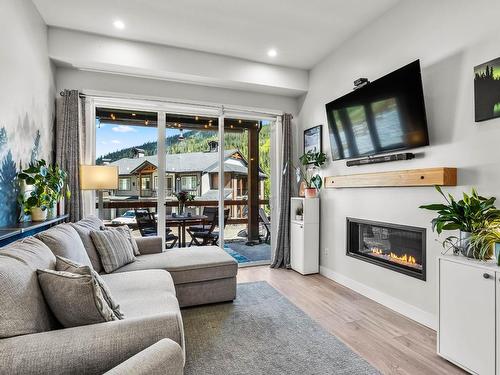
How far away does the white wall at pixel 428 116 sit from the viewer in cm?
223

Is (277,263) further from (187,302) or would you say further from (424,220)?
(424,220)

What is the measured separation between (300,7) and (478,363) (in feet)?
10.9

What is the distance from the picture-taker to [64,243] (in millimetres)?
1983

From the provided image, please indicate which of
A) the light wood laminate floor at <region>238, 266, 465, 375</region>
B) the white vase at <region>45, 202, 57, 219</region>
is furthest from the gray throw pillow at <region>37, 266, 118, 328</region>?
the light wood laminate floor at <region>238, 266, 465, 375</region>

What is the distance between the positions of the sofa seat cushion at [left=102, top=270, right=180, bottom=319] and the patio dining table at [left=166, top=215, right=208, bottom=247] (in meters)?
1.66

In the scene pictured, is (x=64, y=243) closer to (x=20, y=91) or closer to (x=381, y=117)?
(x=20, y=91)

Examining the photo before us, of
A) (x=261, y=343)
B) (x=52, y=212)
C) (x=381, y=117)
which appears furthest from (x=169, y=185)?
(x=381, y=117)

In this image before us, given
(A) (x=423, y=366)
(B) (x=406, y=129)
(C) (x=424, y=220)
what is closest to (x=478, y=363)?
(A) (x=423, y=366)

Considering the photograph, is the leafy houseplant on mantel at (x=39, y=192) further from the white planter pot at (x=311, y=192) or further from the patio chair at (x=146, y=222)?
the white planter pot at (x=311, y=192)

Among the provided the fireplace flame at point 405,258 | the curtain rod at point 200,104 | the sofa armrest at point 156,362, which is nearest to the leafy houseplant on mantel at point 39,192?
the curtain rod at point 200,104

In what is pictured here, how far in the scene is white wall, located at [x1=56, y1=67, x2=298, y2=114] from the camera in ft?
12.1

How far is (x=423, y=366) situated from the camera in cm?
201

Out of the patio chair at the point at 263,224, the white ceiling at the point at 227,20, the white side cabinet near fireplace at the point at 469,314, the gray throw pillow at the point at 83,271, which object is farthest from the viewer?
the patio chair at the point at 263,224

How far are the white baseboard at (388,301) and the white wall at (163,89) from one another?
2700 mm
